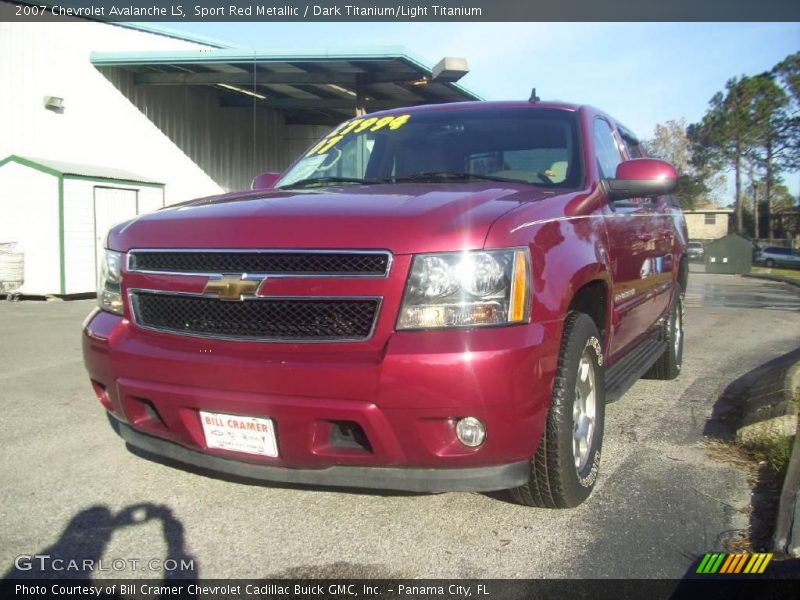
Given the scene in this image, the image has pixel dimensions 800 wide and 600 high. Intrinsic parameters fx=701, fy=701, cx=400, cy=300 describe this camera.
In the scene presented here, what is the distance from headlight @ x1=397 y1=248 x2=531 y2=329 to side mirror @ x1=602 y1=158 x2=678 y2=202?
136 cm

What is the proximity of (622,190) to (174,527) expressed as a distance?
2622 millimetres

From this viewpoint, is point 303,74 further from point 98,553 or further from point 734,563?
point 734,563

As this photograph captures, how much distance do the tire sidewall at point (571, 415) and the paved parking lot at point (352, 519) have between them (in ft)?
0.46

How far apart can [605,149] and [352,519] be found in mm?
2572

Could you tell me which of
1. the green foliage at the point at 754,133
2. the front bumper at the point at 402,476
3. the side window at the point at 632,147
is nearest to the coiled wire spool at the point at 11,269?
the side window at the point at 632,147

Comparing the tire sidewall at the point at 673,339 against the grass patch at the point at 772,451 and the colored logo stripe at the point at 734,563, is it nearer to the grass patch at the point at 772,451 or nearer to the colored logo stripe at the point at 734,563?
the grass patch at the point at 772,451

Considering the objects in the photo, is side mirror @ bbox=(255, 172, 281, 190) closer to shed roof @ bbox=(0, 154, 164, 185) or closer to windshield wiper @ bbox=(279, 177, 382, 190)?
windshield wiper @ bbox=(279, 177, 382, 190)

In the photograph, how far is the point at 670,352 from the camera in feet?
18.1

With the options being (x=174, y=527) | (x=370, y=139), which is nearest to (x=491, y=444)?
(x=174, y=527)

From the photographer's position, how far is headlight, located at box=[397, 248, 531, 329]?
244 cm

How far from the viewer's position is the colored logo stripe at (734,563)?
2.47m

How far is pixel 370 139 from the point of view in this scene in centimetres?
432

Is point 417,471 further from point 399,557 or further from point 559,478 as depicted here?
point 559,478

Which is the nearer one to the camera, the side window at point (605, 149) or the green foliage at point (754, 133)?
the side window at point (605, 149)
